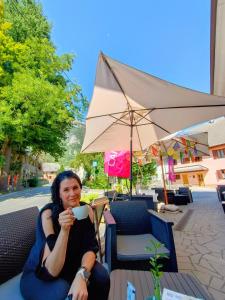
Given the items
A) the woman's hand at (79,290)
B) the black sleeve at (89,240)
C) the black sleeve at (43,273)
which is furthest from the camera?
the black sleeve at (89,240)

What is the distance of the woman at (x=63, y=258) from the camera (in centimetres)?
119

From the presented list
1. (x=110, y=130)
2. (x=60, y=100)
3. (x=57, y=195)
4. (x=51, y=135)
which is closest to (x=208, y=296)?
(x=57, y=195)

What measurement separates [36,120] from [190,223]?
482 inches

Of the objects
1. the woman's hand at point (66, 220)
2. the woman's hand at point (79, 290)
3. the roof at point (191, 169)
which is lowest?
the woman's hand at point (79, 290)

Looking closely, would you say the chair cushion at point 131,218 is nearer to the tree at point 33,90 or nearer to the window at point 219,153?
the tree at point 33,90

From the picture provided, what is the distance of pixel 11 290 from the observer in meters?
1.32

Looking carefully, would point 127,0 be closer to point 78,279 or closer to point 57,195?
point 57,195

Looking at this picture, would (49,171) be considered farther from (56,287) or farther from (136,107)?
(56,287)

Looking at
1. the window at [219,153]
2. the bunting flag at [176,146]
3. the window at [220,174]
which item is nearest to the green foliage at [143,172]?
the bunting flag at [176,146]

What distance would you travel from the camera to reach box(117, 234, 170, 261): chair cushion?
195 centimetres

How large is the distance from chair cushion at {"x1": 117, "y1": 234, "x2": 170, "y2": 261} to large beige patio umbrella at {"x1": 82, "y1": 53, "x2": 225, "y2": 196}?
1828mm

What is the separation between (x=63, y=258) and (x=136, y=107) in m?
3.01

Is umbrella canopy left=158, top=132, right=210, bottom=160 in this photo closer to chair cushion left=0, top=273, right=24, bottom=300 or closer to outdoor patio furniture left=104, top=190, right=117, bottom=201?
outdoor patio furniture left=104, top=190, right=117, bottom=201

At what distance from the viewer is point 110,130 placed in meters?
4.43
